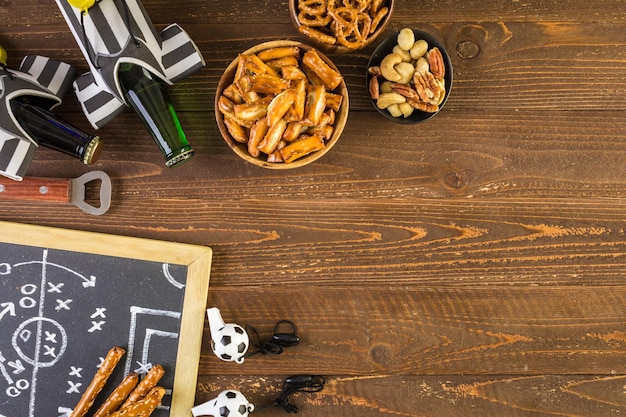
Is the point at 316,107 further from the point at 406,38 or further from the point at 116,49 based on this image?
the point at 116,49

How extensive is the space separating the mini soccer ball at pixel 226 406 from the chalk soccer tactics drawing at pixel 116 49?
48 cm

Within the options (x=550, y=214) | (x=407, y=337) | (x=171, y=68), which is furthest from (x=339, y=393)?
(x=171, y=68)

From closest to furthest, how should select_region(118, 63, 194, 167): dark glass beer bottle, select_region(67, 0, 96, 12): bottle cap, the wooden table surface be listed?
select_region(67, 0, 96, 12): bottle cap → select_region(118, 63, 194, 167): dark glass beer bottle → the wooden table surface

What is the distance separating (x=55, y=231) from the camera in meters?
0.92

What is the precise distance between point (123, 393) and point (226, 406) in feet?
0.57

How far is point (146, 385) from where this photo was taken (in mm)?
891

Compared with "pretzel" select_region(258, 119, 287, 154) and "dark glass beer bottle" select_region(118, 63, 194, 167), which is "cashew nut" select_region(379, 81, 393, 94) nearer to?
"pretzel" select_region(258, 119, 287, 154)

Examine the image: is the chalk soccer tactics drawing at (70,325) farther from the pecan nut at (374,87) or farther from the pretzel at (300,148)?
the pecan nut at (374,87)

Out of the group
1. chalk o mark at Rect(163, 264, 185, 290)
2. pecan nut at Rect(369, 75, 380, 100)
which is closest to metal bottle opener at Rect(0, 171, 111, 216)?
chalk o mark at Rect(163, 264, 185, 290)

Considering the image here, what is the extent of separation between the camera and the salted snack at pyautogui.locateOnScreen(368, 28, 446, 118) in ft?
2.78

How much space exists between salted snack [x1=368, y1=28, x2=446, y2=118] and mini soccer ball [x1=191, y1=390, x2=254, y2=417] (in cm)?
53

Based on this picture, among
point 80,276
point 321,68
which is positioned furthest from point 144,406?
point 321,68

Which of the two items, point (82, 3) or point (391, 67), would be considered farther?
point (391, 67)

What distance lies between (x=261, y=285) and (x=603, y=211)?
613mm
